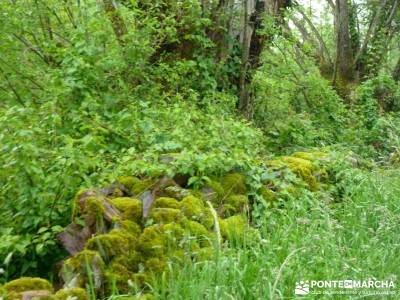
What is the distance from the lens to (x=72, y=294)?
2.73 meters

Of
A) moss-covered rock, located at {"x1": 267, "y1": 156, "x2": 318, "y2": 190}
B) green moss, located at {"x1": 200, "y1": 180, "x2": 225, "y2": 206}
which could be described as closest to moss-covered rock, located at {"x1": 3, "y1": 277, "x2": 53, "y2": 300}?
green moss, located at {"x1": 200, "y1": 180, "x2": 225, "y2": 206}

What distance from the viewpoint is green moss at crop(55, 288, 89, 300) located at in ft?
8.88

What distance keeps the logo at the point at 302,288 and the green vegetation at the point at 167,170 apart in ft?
0.15

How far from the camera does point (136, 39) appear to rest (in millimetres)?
6180

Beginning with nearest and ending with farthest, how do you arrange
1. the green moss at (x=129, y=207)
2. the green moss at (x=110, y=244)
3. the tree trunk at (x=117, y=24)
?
the green moss at (x=110, y=244) < the green moss at (x=129, y=207) < the tree trunk at (x=117, y=24)

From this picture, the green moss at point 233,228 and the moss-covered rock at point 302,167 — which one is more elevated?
the moss-covered rock at point 302,167

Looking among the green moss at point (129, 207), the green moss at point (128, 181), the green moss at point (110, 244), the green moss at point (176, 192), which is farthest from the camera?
the green moss at point (128, 181)

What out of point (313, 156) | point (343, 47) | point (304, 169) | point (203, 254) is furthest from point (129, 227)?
point (343, 47)

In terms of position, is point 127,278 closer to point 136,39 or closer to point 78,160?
point 78,160

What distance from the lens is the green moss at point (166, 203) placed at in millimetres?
3629

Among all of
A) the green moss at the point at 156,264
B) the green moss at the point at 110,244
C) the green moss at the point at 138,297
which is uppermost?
the green moss at the point at 110,244

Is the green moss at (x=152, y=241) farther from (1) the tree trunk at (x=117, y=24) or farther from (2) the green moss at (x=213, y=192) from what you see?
(1) the tree trunk at (x=117, y=24)

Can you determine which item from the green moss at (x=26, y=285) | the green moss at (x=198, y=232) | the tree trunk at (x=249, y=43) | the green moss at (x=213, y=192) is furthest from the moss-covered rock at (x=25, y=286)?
the tree trunk at (x=249, y=43)

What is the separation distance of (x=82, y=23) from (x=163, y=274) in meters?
4.25
